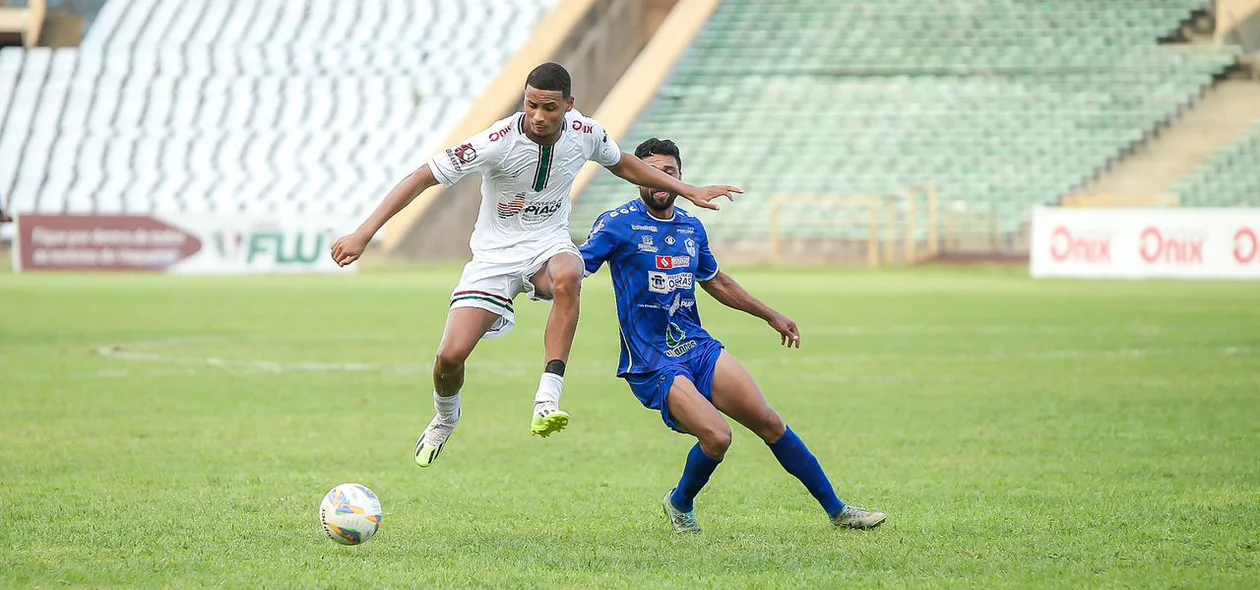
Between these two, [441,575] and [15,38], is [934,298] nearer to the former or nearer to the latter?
[441,575]

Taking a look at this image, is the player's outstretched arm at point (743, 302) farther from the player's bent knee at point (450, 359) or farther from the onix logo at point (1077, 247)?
the onix logo at point (1077, 247)

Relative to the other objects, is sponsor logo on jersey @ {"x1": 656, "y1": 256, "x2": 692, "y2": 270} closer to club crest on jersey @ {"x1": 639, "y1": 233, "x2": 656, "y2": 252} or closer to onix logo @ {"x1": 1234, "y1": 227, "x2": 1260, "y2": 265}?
club crest on jersey @ {"x1": 639, "y1": 233, "x2": 656, "y2": 252}

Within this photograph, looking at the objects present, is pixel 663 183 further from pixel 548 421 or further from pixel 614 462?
pixel 614 462

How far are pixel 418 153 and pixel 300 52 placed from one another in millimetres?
7536

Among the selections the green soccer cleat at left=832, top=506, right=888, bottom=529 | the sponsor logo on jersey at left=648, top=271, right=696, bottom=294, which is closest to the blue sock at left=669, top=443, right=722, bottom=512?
the green soccer cleat at left=832, top=506, right=888, bottom=529

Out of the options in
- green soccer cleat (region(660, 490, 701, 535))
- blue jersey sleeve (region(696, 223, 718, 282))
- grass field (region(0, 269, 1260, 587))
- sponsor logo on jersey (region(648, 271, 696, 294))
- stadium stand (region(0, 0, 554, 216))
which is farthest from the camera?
stadium stand (region(0, 0, 554, 216))

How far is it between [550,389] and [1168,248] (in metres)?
27.7

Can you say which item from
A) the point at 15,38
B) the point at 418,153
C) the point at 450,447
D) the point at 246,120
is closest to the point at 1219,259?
the point at 418,153

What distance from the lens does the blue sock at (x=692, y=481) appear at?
23.4 feet

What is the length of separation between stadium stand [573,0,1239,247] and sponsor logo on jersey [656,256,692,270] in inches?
1287

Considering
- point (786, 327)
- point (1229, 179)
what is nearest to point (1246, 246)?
point (1229, 179)

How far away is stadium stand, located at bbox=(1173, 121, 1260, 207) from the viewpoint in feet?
126

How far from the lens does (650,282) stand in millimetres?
7262

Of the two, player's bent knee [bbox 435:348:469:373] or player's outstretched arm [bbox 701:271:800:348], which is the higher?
player's outstretched arm [bbox 701:271:800:348]
